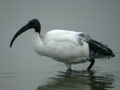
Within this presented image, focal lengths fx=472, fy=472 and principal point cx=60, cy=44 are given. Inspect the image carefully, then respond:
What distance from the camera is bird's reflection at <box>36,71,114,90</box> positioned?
10.0 metres

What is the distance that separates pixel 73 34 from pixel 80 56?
0.59 m

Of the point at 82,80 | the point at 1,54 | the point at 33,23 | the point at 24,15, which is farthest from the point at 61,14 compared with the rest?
the point at 82,80

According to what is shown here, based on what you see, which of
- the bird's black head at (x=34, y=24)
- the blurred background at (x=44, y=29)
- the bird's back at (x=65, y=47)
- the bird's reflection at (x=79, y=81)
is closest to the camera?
the bird's reflection at (x=79, y=81)

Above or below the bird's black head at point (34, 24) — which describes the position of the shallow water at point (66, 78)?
below

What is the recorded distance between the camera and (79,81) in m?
10.6

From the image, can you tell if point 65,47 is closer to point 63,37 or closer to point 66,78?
point 63,37

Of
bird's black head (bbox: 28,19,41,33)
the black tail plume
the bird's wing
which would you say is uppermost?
bird's black head (bbox: 28,19,41,33)

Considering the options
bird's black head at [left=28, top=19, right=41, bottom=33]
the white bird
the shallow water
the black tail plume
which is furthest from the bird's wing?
the shallow water

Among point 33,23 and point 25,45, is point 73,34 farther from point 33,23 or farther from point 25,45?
point 25,45

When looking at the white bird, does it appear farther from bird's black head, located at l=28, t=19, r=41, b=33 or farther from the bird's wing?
bird's black head, located at l=28, t=19, r=41, b=33

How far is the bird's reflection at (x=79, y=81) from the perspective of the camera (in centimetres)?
1002

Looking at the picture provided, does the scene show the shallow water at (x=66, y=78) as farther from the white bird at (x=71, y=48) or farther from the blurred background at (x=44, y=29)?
the white bird at (x=71, y=48)

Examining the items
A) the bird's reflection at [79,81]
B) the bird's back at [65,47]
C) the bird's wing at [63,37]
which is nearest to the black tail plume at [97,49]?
the bird's back at [65,47]

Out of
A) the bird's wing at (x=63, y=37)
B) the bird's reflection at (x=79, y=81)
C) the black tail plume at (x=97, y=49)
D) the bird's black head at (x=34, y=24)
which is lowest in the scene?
the bird's reflection at (x=79, y=81)
